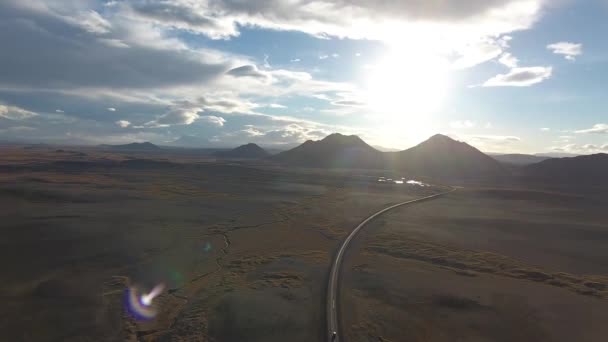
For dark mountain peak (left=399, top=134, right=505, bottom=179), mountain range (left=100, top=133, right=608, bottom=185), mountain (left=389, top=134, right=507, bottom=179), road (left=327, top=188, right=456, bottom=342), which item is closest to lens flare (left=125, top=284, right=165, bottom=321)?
road (left=327, top=188, right=456, bottom=342)

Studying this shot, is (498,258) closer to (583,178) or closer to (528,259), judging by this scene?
(528,259)

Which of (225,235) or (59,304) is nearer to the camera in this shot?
(59,304)

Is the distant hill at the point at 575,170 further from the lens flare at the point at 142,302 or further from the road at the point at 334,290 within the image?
the lens flare at the point at 142,302

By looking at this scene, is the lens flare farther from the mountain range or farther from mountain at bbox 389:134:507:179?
mountain at bbox 389:134:507:179

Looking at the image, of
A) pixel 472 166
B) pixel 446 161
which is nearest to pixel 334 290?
pixel 472 166

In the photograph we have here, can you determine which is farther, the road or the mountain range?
the mountain range

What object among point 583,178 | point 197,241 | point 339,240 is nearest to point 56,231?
point 197,241

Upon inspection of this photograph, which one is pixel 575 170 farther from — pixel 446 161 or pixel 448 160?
pixel 446 161
